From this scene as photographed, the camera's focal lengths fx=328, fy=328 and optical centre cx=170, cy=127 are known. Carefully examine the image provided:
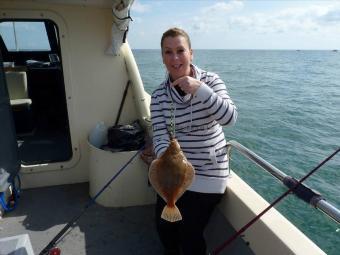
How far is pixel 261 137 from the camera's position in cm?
1082

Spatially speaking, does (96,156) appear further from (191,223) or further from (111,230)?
(191,223)

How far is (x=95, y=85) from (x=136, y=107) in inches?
25.9

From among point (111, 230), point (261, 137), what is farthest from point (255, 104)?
point (111, 230)

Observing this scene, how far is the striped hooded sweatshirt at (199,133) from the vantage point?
2.58 meters

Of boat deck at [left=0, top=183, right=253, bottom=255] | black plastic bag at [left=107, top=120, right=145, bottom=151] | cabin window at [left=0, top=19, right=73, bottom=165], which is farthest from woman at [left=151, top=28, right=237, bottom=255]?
cabin window at [left=0, top=19, right=73, bottom=165]

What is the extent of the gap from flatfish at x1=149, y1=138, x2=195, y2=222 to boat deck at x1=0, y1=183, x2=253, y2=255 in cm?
103

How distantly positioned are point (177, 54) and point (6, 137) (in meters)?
2.69

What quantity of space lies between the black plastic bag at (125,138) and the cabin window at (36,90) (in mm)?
1658

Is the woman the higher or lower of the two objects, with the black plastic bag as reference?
higher

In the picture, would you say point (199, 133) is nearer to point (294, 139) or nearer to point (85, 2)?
point (85, 2)

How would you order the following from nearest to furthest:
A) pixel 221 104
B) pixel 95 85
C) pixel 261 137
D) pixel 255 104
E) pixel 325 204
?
1. pixel 325 204
2. pixel 221 104
3. pixel 95 85
4. pixel 261 137
5. pixel 255 104

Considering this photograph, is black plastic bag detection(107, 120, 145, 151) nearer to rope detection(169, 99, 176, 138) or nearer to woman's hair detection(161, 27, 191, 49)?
rope detection(169, 99, 176, 138)

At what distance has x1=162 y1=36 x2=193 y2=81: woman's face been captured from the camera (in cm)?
239

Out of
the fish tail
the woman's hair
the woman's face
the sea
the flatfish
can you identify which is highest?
the woman's hair
